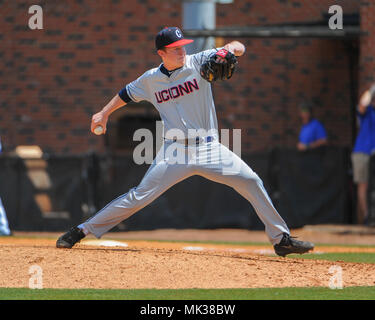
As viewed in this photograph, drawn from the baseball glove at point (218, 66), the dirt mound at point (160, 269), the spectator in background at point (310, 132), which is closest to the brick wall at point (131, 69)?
the spectator in background at point (310, 132)

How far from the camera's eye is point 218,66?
299 inches

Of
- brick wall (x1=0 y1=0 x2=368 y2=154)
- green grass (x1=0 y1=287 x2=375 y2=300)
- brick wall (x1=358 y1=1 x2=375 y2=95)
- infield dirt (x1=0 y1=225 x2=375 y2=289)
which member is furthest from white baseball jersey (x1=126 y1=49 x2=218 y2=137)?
brick wall (x1=0 y1=0 x2=368 y2=154)

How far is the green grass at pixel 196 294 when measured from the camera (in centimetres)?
659

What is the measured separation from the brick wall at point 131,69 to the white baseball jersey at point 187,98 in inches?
313

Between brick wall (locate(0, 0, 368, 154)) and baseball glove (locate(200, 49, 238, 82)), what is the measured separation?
824 centimetres

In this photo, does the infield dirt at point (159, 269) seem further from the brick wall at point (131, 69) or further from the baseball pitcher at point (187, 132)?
the brick wall at point (131, 69)

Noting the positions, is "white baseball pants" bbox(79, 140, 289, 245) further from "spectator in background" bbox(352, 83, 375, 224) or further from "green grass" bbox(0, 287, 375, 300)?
"spectator in background" bbox(352, 83, 375, 224)

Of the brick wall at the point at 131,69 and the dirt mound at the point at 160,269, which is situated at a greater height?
the brick wall at the point at 131,69

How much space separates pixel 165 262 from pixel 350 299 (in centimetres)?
210

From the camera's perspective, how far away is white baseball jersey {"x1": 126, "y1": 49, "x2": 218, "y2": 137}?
26.0 feet

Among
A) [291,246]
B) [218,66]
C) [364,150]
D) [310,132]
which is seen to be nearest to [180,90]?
[218,66]

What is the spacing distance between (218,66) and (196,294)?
2209 mm

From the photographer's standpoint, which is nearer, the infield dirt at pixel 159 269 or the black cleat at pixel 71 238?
the infield dirt at pixel 159 269
